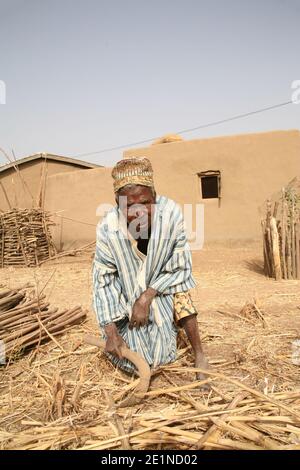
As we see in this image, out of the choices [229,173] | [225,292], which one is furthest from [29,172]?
[225,292]

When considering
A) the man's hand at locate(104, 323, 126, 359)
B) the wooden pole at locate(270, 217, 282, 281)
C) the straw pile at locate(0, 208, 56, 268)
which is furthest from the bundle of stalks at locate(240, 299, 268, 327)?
the straw pile at locate(0, 208, 56, 268)

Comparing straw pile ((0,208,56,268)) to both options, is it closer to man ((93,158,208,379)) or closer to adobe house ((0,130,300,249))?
adobe house ((0,130,300,249))

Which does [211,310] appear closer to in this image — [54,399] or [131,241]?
[131,241]

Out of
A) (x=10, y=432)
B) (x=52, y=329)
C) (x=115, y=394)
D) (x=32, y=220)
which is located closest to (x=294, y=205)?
(x=52, y=329)

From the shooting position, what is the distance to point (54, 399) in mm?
1955

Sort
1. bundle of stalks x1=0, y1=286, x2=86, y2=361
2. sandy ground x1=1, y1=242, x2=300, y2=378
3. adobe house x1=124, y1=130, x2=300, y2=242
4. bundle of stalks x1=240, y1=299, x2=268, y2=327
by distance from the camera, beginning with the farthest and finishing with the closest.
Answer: adobe house x1=124, y1=130, x2=300, y2=242, bundle of stalks x1=240, y1=299, x2=268, y2=327, sandy ground x1=1, y1=242, x2=300, y2=378, bundle of stalks x1=0, y1=286, x2=86, y2=361

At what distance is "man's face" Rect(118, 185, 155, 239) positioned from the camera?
2.15m

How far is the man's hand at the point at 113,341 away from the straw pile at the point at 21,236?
20.7 ft

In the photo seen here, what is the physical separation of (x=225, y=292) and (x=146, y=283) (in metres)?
2.71

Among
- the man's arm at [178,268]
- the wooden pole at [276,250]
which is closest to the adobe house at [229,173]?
the wooden pole at [276,250]

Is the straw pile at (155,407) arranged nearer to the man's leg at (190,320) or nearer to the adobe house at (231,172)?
the man's leg at (190,320)

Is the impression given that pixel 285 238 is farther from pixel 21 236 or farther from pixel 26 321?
pixel 21 236

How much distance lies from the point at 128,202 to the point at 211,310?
6.94ft

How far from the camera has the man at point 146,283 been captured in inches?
89.4
